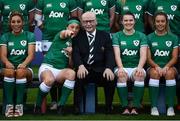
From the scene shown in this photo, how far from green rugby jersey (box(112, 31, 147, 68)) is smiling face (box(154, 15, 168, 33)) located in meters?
0.25

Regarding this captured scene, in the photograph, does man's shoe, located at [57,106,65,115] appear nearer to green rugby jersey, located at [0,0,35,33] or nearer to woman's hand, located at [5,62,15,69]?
woman's hand, located at [5,62,15,69]

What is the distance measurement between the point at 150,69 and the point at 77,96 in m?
1.11

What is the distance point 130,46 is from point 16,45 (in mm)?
1633

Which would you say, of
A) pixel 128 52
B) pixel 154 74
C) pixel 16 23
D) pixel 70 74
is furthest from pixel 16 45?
pixel 154 74

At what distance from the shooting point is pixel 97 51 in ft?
23.5

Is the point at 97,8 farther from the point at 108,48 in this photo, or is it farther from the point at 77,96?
the point at 77,96

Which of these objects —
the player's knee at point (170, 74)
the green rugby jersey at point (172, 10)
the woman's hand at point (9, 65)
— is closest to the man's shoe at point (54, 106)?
the woman's hand at point (9, 65)

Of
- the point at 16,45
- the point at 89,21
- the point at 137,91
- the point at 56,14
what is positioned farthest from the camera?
the point at 56,14

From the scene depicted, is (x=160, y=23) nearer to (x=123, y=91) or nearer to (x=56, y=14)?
(x=123, y=91)

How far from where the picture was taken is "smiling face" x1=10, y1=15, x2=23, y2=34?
7.14 m

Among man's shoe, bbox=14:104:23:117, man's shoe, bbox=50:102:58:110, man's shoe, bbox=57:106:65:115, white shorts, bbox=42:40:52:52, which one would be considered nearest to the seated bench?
man's shoe, bbox=57:106:65:115

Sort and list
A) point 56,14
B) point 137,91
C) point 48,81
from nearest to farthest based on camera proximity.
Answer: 1. point 48,81
2. point 137,91
3. point 56,14

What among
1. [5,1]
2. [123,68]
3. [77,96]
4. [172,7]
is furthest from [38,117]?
[172,7]

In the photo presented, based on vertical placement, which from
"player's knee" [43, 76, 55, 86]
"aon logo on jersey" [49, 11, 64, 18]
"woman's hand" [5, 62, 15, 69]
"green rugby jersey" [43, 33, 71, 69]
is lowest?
"player's knee" [43, 76, 55, 86]
